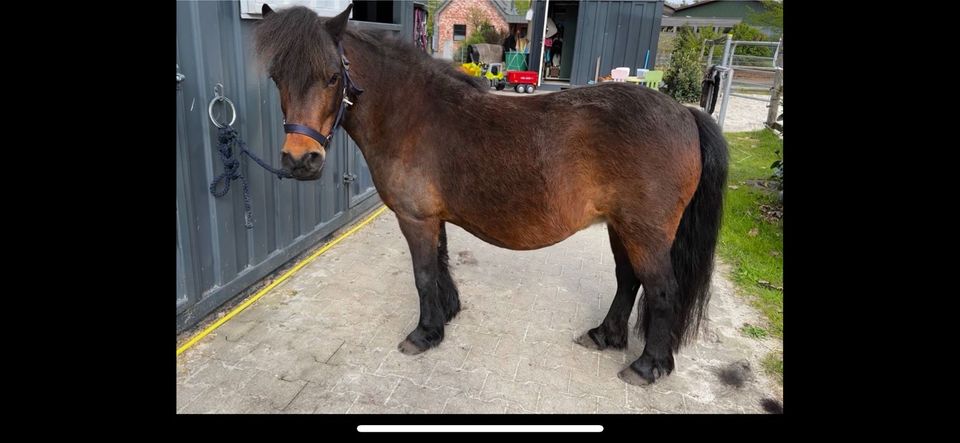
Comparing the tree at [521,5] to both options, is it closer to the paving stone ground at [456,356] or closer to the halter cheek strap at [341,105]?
the paving stone ground at [456,356]

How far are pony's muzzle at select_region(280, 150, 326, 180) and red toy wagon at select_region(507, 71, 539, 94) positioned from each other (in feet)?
41.0

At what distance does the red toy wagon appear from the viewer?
13914 mm

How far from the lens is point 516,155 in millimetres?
2334

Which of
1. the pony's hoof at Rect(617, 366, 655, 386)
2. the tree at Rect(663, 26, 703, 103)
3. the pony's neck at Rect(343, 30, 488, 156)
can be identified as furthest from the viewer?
the tree at Rect(663, 26, 703, 103)

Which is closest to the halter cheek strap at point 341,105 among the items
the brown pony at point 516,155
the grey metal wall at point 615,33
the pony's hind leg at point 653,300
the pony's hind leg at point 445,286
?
the brown pony at point 516,155

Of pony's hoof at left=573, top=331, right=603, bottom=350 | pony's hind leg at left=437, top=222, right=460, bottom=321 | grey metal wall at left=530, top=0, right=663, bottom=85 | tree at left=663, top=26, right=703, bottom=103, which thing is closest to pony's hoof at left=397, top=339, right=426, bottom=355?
pony's hind leg at left=437, top=222, right=460, bottom=321

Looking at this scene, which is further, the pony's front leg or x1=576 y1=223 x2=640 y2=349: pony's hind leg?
x1=576 y1=223 x2=640 y2=349: pony's hind leg

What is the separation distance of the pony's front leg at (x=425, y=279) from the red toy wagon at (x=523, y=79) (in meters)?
12.0

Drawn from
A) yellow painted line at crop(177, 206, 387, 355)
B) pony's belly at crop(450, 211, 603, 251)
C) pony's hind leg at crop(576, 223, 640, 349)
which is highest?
pony's belly at crop(450, 211, 603, 251)

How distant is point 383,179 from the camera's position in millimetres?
2578

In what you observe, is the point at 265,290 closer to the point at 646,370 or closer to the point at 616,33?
the point at 646,370

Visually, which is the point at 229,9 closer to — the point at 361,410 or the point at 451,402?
the point at 361,410

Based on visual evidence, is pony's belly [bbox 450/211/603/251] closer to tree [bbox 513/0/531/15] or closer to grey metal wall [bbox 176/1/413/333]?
grey metal wall [bbox 176/1/413/333]

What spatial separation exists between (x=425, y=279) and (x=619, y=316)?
4.04ft
